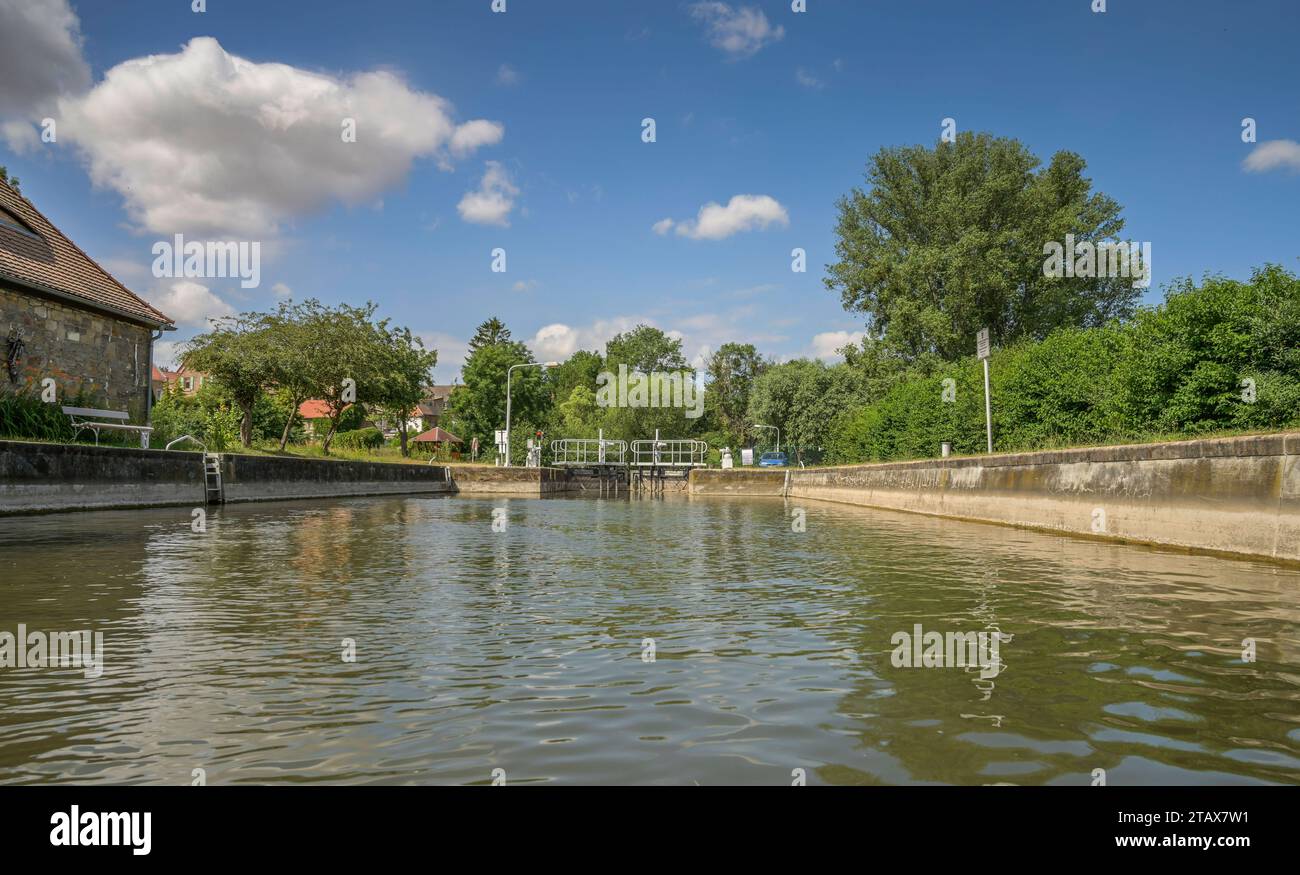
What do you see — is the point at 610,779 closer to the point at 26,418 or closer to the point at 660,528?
the point at 660,528

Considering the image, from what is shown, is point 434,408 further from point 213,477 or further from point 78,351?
point 213,477

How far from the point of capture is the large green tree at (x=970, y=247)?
152 feet

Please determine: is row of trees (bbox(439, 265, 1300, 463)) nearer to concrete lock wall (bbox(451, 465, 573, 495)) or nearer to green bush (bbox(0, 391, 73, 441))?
concrete lock wall (bbox(451, 465, 573, 495))

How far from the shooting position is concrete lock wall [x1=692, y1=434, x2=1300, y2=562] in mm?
10523

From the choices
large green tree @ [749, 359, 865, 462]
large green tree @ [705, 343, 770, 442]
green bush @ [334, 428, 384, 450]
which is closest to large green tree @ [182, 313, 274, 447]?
green bush @ [334, 428, 384, 450]

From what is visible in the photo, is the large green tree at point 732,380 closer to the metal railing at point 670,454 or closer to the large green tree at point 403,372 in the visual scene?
the metal railing at point 670,454

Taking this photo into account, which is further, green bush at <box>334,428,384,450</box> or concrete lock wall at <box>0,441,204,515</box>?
green bush at <box>334,428,384,450</box>

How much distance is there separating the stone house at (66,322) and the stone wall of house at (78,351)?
0.09 ft

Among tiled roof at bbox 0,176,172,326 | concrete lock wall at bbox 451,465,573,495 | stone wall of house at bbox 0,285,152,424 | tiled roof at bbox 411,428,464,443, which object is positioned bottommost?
concrete lock wall at bbox 451,465,573,495

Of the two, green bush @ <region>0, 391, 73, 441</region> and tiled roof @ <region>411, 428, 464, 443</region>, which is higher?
tiled roof @ <region>411, 428, 464, 443</region>

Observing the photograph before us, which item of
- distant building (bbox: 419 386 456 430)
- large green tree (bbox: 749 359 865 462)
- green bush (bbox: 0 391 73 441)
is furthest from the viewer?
distant building (bbox: 419 386 456 430)

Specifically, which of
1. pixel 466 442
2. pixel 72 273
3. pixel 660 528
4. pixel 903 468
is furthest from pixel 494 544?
pixel 466 442

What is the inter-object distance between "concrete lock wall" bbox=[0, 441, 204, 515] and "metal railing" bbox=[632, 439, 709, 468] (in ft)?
119

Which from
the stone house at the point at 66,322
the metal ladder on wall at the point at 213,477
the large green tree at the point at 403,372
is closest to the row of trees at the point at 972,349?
the large green tree at the point at 403,372
